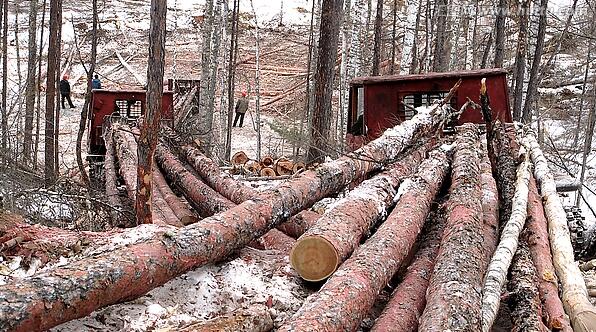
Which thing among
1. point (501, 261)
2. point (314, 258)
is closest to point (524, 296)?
point (501, 261)

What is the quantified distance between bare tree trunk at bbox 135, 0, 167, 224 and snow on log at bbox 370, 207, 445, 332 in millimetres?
3057

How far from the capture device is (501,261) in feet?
14.2

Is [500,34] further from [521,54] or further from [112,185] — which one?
[112,185]

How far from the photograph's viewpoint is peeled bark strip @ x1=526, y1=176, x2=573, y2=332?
3.88 meters

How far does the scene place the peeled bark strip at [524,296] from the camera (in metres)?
3.74

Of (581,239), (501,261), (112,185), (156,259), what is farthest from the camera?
(112,185)

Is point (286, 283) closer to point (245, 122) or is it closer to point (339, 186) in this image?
point (339, 186)

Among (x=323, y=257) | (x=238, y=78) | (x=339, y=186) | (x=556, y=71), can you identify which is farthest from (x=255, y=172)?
(x=556, y=71)

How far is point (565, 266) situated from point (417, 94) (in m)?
6.85

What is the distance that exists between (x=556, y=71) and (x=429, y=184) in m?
25.9

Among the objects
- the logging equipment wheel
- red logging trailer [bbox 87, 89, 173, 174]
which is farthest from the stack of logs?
the logging equipment wheel

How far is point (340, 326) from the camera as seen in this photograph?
3.30 metres

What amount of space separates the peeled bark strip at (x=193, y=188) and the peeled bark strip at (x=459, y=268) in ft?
9.12

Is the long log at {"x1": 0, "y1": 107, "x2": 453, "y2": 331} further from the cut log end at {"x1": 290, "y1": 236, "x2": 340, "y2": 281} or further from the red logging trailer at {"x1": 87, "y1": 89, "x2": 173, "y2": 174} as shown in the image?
the red logging trailer at {"x1": 87, "y1": 89, "x2": 173, "y2": 174}
